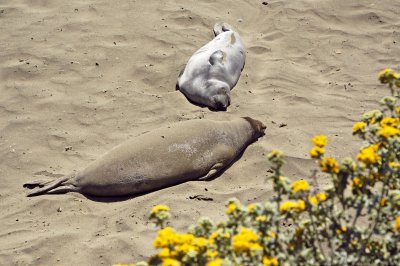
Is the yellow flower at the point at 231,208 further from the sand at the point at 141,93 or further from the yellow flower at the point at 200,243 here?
the sand at the point at 141,93

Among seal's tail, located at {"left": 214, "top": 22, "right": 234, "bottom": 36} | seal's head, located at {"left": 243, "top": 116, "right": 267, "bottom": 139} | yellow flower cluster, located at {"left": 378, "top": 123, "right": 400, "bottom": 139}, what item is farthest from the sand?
yellow flower cluster, located at {"left": 378, "top": 123, "right": 400, "bottom": 139}

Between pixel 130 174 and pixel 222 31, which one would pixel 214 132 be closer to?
pixel 130 174

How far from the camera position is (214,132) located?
16.0 feet

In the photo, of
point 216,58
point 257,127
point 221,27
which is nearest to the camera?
point 257,127

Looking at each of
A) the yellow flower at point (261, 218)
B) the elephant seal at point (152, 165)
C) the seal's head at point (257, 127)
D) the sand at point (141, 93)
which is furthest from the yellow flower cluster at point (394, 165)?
the seal's head at point (257, 127)

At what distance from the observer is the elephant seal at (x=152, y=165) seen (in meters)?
4.49

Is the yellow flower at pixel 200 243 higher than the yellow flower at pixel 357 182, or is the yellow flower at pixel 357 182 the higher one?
the yellow flower at pixel 357 182

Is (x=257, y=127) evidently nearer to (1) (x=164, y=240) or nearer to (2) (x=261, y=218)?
(2) (x=261, y=218)

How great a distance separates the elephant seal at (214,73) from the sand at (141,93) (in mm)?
118

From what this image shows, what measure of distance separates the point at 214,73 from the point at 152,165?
1719 millimetres

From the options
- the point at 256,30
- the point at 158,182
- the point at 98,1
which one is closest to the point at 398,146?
the point at 158,182

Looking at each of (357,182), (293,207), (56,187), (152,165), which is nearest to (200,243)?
(293,207)

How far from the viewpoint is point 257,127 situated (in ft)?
16.8

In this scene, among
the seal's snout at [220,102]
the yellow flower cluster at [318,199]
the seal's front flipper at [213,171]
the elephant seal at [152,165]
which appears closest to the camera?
the yellow flower cluster at [318,199]
